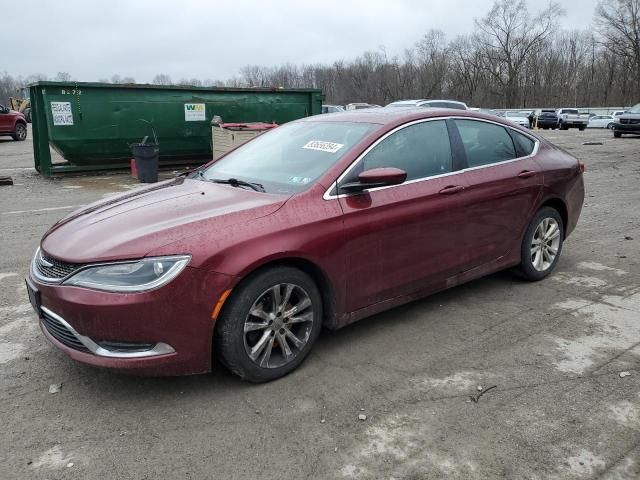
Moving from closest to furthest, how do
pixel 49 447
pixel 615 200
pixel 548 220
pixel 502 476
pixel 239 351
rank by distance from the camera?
pixel 502 476, pixel 49 447, pixel 239 351, pixel 548 220, pixel 615 200

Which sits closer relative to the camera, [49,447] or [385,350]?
[49,447]

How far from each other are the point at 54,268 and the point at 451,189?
A: 2.73m

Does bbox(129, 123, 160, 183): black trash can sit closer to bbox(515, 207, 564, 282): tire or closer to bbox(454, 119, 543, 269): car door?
bbox(454, 119, 543, 269): car door

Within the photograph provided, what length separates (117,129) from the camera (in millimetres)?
12461

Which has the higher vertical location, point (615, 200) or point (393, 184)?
point (393, 184)

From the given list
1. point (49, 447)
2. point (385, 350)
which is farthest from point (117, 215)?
point (385, 350)

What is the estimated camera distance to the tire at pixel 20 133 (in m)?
24.0

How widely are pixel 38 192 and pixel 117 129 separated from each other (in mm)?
2638

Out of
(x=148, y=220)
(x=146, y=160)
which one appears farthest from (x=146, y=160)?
(x=148, y=220)

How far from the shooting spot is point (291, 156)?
156 inches

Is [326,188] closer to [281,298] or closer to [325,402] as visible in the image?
[281,298]

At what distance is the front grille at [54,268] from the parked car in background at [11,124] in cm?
2335

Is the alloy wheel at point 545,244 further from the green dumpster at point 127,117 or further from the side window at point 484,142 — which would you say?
the green dumpster at point 127,117

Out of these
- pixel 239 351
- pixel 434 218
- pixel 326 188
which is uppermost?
pixel 326 188
